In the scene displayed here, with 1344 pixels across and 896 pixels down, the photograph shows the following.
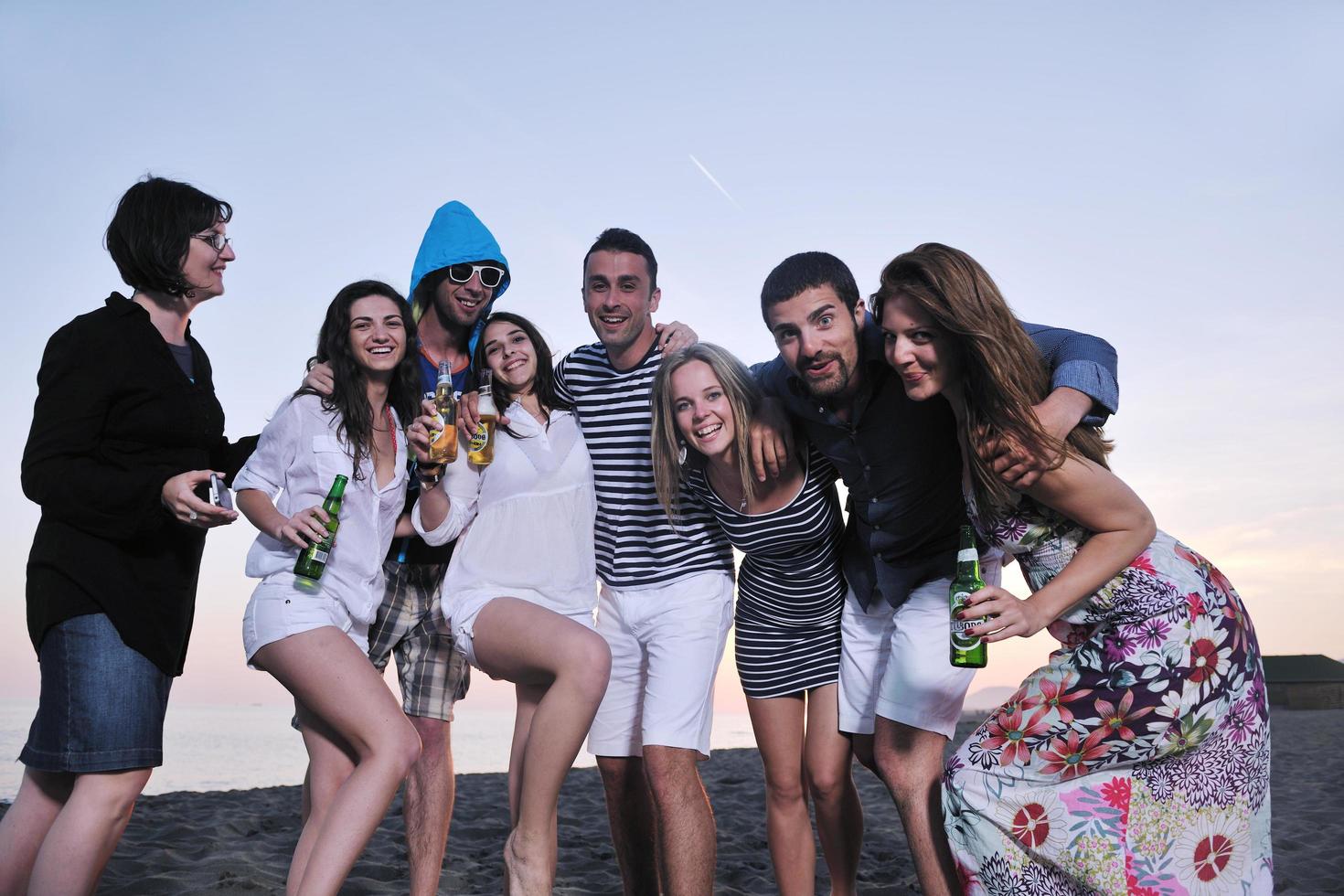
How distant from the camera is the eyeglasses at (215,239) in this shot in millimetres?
3928

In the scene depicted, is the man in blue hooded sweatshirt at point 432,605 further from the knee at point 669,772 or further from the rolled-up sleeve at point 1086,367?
the rolled-up sleeve at point 1086,367

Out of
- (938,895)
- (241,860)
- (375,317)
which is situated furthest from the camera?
(241,860)

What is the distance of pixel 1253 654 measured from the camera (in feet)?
11.3

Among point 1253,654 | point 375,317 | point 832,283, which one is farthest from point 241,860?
point 1253,654


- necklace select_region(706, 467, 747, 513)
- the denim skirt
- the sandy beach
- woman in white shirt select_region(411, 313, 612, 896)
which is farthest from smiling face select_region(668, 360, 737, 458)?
the sandy beach

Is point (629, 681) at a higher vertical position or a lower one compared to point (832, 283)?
lower

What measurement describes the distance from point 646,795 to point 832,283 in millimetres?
2579

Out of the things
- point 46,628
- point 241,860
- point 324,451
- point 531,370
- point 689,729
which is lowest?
point 241,860

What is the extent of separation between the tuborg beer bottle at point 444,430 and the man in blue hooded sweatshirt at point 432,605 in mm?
185

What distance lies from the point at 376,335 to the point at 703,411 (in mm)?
1408

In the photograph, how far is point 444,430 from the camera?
4.32 meters

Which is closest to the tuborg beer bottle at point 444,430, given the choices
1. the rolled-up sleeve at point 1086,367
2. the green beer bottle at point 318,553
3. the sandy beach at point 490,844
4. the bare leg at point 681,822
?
the green beer bottle at point 318,553

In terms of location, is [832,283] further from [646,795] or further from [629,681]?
[646,795]

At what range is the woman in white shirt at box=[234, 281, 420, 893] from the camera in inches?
146
